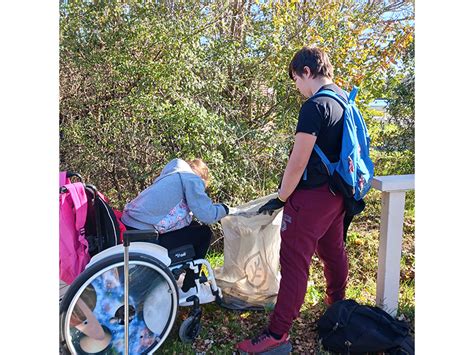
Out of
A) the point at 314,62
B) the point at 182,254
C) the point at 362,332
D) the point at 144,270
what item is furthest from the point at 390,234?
the point at 144,270

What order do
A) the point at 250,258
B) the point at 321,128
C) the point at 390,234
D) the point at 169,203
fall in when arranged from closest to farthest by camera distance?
the point at 321,128
the point at 169,203
the point at 390,234
the point at 250,258

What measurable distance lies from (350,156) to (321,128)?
8.5 inches

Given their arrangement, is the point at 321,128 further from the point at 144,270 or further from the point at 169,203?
the point at 144,270

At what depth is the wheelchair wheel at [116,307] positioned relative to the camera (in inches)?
86.8

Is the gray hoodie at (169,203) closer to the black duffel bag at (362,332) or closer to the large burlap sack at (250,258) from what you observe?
the large burlap sack at (250,258)

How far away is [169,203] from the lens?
8.86 feet

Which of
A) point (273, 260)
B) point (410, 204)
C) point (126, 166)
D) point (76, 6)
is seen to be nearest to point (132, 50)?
point (76, 6)

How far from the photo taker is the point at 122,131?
395cm

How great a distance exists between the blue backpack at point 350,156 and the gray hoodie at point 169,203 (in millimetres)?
738

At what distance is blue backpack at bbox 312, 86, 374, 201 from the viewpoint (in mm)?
2354

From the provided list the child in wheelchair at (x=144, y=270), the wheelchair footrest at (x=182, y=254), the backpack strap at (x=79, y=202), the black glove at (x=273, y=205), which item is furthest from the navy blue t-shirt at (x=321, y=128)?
the backpack strap at (x=79, y=202)

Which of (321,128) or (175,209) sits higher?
(321,128)

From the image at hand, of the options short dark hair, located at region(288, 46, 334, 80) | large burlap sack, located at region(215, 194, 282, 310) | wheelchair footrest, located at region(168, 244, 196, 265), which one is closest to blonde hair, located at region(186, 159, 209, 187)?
large burlap sack, located at region(215, 194, 282, 310)

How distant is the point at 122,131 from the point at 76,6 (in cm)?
107
